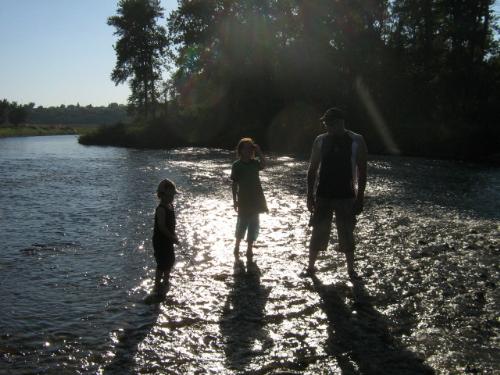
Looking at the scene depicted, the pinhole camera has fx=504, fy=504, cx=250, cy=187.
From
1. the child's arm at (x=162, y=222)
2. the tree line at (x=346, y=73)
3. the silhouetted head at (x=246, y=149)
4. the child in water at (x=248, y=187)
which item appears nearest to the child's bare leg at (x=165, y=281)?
the child's arm at (x=162, y=222)

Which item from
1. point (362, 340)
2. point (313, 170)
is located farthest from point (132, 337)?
point (313, 170)

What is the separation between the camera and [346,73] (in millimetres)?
51062

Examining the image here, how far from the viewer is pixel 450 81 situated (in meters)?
45.6

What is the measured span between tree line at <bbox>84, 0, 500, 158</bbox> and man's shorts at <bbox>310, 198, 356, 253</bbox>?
32.2 m

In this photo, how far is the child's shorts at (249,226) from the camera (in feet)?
29.9

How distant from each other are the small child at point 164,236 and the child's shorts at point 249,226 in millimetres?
2131

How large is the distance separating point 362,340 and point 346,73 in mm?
48221

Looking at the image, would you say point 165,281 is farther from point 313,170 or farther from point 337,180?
point 337,180

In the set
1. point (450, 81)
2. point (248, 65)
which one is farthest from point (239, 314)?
point (248, 65)

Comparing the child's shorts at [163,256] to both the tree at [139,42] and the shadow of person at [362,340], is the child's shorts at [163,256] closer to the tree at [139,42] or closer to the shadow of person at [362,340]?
the shadow of person at [362,340]

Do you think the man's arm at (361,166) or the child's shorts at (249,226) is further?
the child's shorts at (249,226)

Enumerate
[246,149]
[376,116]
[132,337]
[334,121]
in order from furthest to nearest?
[376,116] < [246,149] < [334,121] < [132,337]

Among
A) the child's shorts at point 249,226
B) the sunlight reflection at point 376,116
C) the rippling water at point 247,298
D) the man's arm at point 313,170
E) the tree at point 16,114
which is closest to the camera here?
the rippling water at point 247,298

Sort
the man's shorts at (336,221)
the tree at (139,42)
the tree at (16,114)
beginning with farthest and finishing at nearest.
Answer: the tree at (16,114) → the tree at (139,42) → the man's shorts at (336,221)
